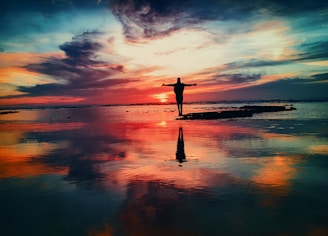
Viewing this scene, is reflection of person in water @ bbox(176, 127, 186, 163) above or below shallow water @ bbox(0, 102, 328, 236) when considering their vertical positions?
above

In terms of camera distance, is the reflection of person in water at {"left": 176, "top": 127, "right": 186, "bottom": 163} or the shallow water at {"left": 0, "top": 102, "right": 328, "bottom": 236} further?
the reflection of person in water at {"left": 176, "top": 127, "right": 186, "bottom": 163}

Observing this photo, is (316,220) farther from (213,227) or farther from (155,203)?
(155,203)

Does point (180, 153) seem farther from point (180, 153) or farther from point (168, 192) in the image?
point (168, 192)

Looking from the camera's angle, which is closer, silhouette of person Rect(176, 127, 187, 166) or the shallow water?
the shallow water

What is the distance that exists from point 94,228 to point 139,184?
483cm

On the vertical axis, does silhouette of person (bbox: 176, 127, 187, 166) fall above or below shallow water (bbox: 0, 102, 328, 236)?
above

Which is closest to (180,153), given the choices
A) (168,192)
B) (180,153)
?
(180,153)

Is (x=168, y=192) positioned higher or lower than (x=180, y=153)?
lower

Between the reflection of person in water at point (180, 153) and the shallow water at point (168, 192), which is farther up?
the reflection of person in water at point (180, 153)

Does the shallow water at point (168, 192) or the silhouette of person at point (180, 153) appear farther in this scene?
the silhouette of person at point (180, 153)

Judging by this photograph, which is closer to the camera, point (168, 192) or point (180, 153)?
point (168, 192)

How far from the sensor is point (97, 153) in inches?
959

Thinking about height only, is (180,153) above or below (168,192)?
above

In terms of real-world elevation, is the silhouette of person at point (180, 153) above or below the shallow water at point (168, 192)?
above
